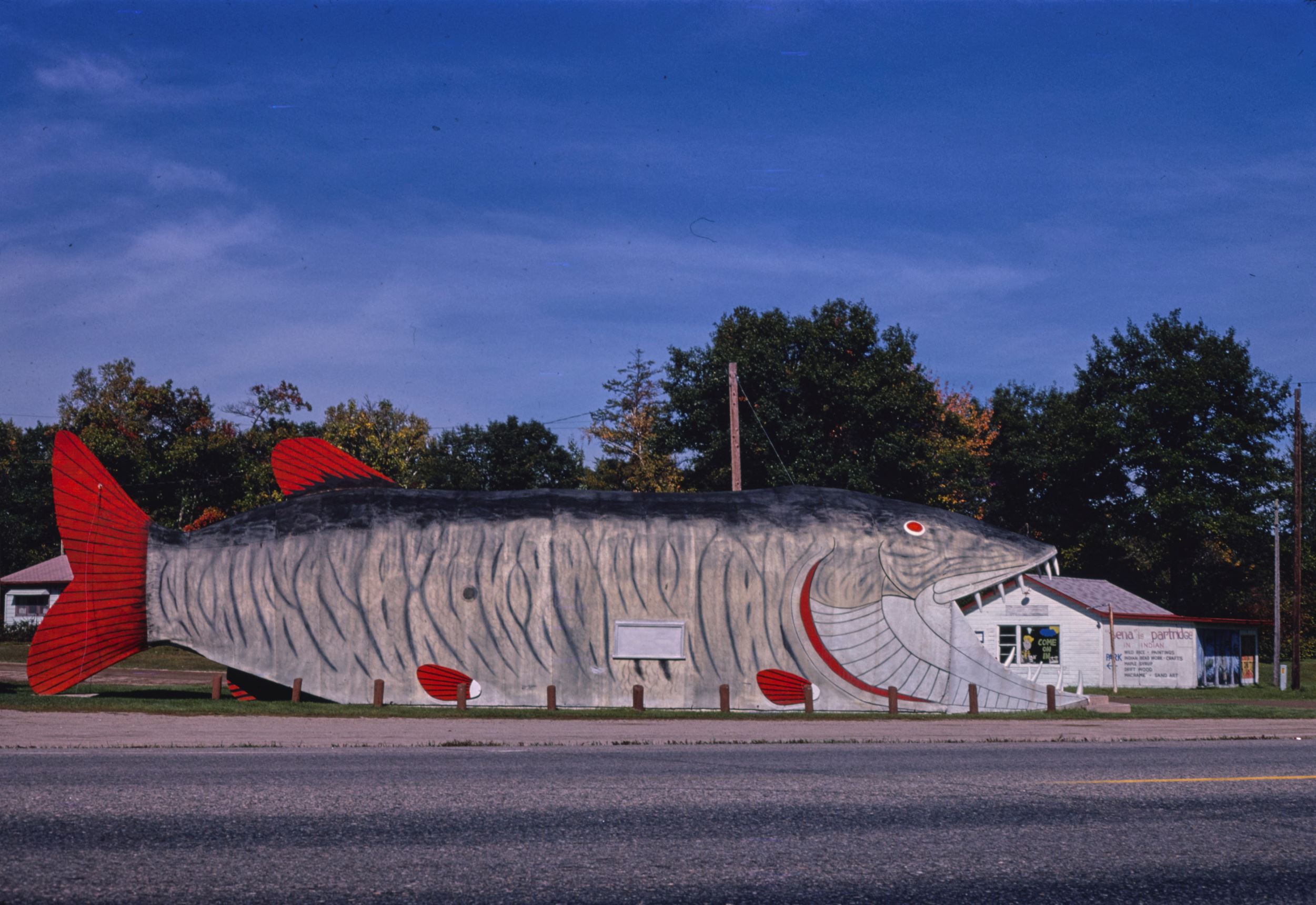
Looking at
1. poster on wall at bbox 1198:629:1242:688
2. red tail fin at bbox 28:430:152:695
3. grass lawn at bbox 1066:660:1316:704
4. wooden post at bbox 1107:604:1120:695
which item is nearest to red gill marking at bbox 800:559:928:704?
grass lawn at bbox 1066:660:1316:704

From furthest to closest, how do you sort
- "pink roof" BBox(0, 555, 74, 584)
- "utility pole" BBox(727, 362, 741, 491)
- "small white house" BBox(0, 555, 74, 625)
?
"small white house" BBox(0, 555, 74, 625)
"pink roof" BBox(0, 555, 74, 584)
"utility pole" BBox(727, 362, 741, 491)

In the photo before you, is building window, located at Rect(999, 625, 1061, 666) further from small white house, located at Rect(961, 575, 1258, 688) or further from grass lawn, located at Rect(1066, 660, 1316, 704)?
grass lawn, located at Rect(1066, 660, 1316, 704)

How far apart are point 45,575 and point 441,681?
3926cm

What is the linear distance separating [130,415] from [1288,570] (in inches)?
2157

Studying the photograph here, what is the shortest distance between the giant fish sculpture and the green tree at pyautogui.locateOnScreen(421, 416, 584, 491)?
142 ft

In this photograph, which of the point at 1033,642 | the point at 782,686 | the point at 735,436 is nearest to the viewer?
the point at 782,686

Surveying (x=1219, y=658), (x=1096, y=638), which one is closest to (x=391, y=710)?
(x=1096, y=638)

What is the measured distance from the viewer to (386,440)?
57.1 m

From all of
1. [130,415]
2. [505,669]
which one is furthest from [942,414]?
[130,415]

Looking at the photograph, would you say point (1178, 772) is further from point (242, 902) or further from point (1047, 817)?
point (242, 902)

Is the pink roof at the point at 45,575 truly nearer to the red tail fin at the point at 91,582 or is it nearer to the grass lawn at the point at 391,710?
the grass lawn at the point at 391,710

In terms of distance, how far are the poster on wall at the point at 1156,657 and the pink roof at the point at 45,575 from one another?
42.9 meters

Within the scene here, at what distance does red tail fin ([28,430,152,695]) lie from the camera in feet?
63.5

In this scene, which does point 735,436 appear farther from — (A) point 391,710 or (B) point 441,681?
(A) point 391,710
